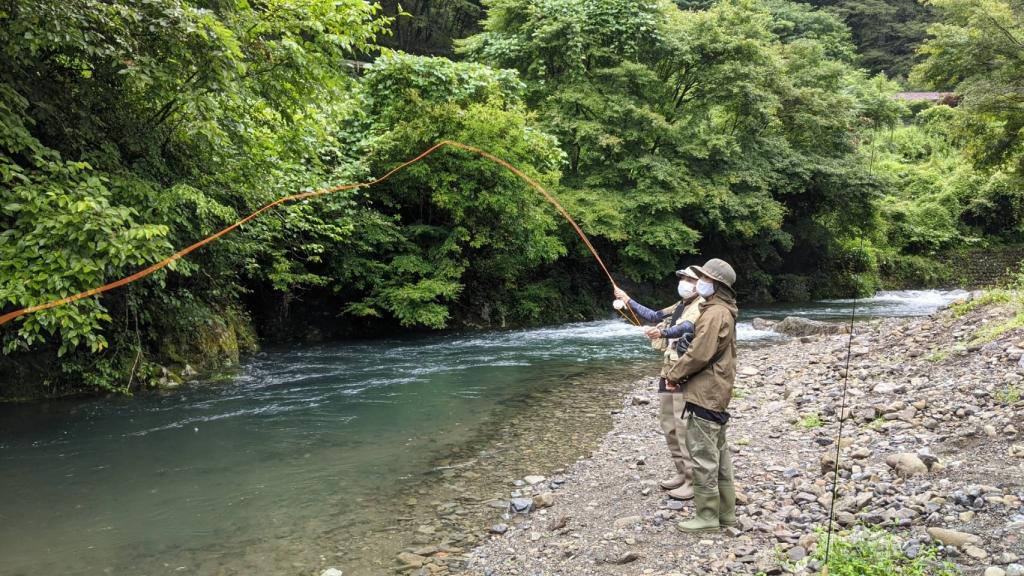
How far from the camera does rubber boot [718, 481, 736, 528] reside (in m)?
4.59

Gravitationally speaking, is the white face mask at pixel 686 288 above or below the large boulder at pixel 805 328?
above

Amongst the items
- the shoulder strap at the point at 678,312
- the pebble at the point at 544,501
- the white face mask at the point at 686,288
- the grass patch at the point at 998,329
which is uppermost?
the white face mask at the point at 686,288

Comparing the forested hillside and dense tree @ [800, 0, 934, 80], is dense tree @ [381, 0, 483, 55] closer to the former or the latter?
the forested hillside

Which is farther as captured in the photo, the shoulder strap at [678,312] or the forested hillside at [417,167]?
the forested hillside at [417,167]

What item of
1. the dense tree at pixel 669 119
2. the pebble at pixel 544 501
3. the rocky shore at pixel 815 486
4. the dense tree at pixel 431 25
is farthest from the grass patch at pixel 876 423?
the dense tree at pixel 431 25

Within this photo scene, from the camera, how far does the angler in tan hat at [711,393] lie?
4.46 meters

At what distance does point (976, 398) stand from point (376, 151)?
12.1 m

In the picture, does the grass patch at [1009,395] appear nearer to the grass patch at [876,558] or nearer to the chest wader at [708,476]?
the grass patch at [876,558]

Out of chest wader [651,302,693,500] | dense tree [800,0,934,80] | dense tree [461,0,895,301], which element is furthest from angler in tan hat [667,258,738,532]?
dense tree [800,0,934,80]

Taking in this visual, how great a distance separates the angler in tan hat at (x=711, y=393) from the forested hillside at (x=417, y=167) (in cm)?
521

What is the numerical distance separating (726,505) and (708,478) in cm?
33

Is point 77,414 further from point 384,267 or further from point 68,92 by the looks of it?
point 384,267

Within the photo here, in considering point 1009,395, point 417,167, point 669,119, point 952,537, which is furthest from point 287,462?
point 669,119

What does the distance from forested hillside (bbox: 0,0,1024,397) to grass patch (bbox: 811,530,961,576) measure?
628cm
